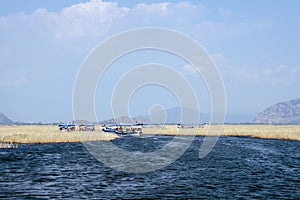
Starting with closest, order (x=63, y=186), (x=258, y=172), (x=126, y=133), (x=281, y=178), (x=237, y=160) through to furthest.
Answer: (x=63, y=186), (x=281, y=178), (x=258, y=172), (x=237, y=160), (x=126, y=133)

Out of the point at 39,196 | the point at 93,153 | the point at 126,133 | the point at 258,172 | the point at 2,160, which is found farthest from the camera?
the point at 126,133

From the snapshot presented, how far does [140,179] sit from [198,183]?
15.7 ft

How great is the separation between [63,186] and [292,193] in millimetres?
15747

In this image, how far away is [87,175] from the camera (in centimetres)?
3097

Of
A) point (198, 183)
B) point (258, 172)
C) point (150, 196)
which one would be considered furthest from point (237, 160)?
point (150, 196)

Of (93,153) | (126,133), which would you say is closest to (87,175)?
(93,153)

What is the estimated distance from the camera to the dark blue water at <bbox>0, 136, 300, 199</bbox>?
23.8 metres

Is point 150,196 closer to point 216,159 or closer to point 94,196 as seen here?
point 94,196

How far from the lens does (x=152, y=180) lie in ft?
95.3

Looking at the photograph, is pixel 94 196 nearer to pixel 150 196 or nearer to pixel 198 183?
pixel 150 196

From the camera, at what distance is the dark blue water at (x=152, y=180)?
78.2ft

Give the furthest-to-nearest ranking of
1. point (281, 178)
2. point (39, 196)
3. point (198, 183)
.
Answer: point (281, 178) → point (198, 183) → point (39, 196)

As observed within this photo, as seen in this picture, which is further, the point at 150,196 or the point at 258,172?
the point at 258,172

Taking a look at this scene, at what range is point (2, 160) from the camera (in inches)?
1571
